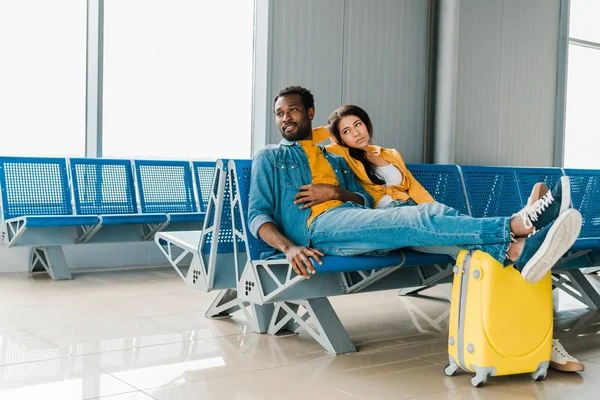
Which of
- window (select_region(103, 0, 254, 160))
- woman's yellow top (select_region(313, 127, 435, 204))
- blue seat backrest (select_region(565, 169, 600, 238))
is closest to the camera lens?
woman's yellow top (select_region(313, 127, 435, 204))

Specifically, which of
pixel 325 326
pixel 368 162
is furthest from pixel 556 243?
pixel 368 162

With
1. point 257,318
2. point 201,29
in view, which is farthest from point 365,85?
point 257,318

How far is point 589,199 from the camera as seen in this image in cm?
478

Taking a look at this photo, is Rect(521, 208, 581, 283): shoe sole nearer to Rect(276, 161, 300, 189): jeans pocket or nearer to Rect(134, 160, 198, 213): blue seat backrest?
Rect(276, 161, 300, 189): jeans pocket

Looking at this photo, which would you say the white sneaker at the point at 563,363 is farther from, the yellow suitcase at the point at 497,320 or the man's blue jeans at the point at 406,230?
the man's blue jeans at the point at 406,230

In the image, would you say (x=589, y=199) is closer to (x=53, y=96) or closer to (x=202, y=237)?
(x=202, y=237)

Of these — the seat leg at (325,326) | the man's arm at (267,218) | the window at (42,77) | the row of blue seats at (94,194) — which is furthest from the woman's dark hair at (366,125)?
the window at (42,77)

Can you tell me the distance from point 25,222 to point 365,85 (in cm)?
440

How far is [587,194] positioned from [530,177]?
0.41 metres

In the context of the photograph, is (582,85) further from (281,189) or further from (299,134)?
(281,189)

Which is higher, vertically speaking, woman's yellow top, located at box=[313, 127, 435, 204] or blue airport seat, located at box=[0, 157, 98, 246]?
woman's yellow top, located at box=[313, 127, 435, 204]

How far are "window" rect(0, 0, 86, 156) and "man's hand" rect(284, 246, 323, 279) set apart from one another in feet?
12.9

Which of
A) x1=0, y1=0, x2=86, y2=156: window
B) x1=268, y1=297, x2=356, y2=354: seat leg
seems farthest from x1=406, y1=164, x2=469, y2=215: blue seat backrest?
x1=0, y1=0, x2=86, y2=156: window

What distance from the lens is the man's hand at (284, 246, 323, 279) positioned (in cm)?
298
